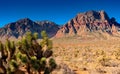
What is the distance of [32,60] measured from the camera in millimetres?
15086

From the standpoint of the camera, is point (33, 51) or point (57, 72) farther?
point (57, 72)

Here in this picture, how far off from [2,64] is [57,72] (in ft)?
17.7

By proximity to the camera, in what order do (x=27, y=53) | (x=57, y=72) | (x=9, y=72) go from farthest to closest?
(x=57, y=72), (x=27, y=53), (x=9, y=72)

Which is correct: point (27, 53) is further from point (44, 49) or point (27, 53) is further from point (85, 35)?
point (85, 35)

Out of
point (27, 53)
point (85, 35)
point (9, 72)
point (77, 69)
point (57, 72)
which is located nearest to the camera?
point (9, 72)

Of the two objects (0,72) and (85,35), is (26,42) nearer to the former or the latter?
(0,72)

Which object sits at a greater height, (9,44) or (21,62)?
(9,44)

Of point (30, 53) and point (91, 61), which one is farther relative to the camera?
point (91, 61)

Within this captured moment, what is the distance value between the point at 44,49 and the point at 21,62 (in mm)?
1648

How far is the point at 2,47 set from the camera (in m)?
15.8

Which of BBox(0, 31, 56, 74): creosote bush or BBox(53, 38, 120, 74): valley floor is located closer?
BBox(0, 31, 56, 74): creosote bush

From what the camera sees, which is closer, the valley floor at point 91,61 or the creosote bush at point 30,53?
the creosote bush at point 30,53

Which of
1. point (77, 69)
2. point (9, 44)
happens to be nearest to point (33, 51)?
point (9, 44)

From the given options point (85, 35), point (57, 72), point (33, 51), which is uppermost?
point (85, 35)
